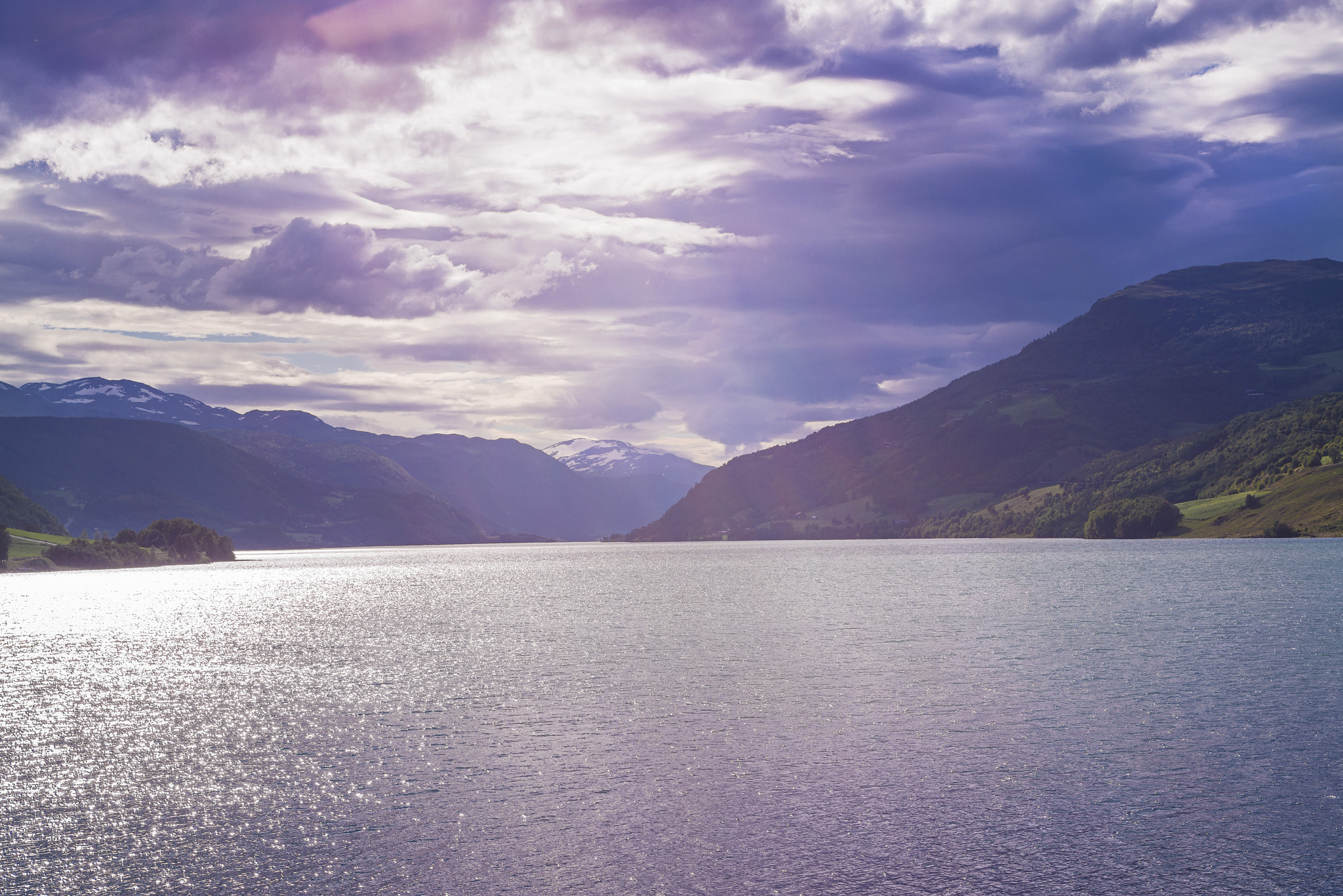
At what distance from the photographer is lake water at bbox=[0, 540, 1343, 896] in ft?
89.9

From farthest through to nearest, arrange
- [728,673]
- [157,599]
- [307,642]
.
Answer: [157,599] → [307,642] → [728,673]

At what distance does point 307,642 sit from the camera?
301ft

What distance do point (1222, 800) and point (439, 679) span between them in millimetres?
48089

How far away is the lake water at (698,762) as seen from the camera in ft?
89.9

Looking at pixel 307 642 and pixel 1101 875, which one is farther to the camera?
pixel 307 642

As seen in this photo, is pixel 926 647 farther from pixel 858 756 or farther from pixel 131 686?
pixel 131 686

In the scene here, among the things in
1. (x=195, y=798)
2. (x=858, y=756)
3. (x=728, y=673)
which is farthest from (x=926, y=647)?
(x=195, y=798)

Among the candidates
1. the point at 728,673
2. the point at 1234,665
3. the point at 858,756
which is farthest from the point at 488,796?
the point at 1234,665

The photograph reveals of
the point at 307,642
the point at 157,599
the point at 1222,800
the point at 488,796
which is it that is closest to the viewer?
the point at 1222,800

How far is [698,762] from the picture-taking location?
39469 mm

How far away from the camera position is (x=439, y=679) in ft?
211

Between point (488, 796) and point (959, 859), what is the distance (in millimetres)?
17300

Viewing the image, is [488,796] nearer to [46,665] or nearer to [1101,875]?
[1101,875]

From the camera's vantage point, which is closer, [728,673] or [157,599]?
[728,673]
